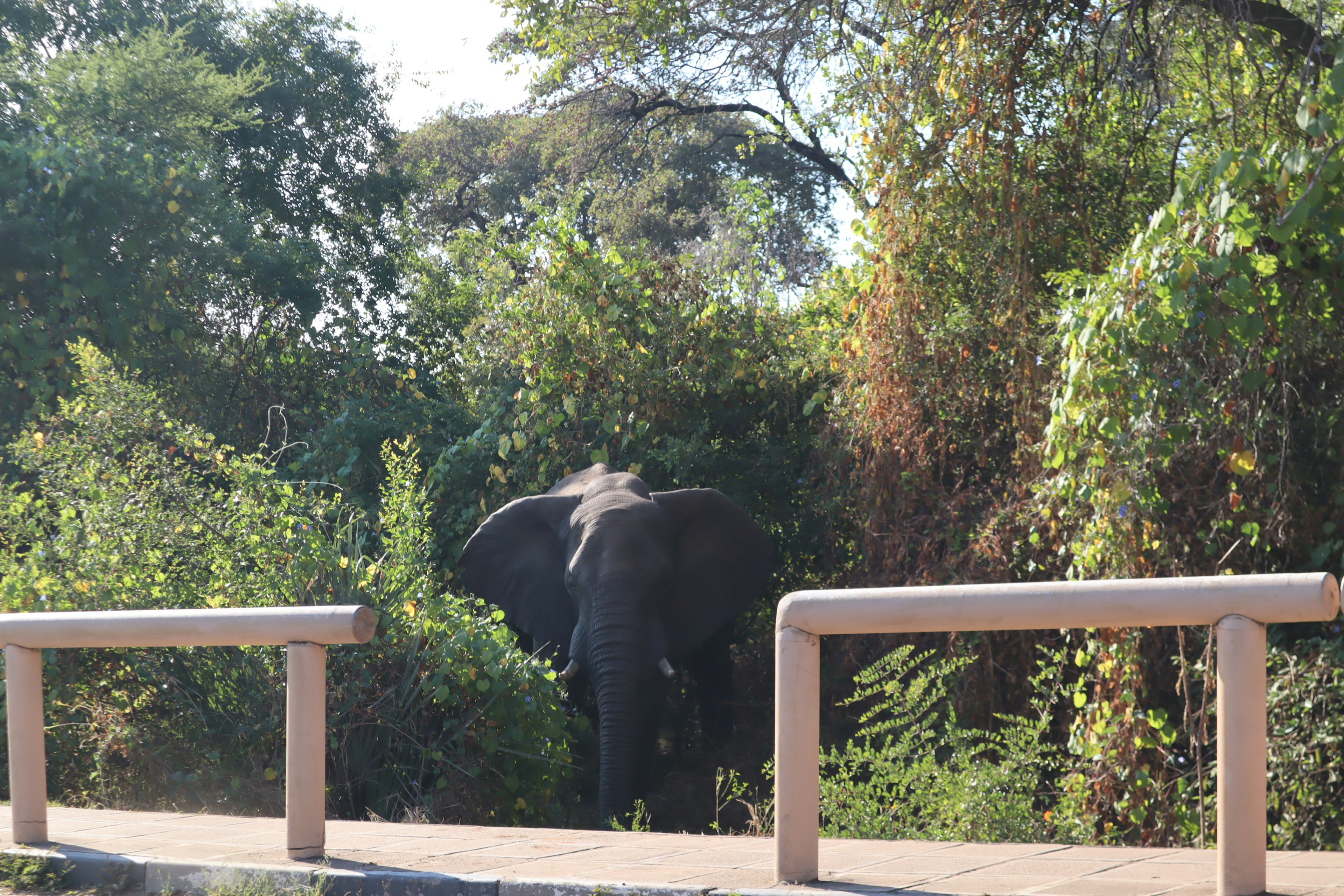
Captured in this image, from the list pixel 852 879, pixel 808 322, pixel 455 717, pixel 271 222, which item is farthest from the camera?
pixel 271 222

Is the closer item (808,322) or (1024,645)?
(1024,645)

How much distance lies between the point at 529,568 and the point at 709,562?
4.59 ft

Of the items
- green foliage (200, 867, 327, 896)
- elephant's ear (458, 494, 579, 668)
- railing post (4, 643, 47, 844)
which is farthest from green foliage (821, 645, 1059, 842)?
railing post (4, 643, 47, 844)

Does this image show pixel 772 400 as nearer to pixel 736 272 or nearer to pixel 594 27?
pixel 736 272

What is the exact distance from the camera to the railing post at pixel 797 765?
3803 mm

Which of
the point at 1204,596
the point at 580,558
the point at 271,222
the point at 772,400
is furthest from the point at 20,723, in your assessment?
the point at 271,222

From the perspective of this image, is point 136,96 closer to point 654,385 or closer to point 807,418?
point 654,385

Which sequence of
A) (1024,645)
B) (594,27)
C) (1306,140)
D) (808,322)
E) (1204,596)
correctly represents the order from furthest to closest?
(808,322) < (594,27) < (1024,645) < (1306,140) < (1204,596)

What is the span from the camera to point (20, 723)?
15.9 feet

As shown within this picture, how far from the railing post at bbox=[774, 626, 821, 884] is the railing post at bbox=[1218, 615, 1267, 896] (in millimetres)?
1093

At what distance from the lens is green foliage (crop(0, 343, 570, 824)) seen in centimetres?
703

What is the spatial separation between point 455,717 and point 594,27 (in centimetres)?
613

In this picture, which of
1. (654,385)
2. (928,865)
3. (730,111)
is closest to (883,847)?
(928,865)

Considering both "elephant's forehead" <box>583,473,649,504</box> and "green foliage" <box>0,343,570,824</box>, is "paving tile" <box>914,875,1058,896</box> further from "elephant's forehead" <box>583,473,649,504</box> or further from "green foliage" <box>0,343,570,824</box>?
"elephant's forehead" <box>583,473,649,504</box>
